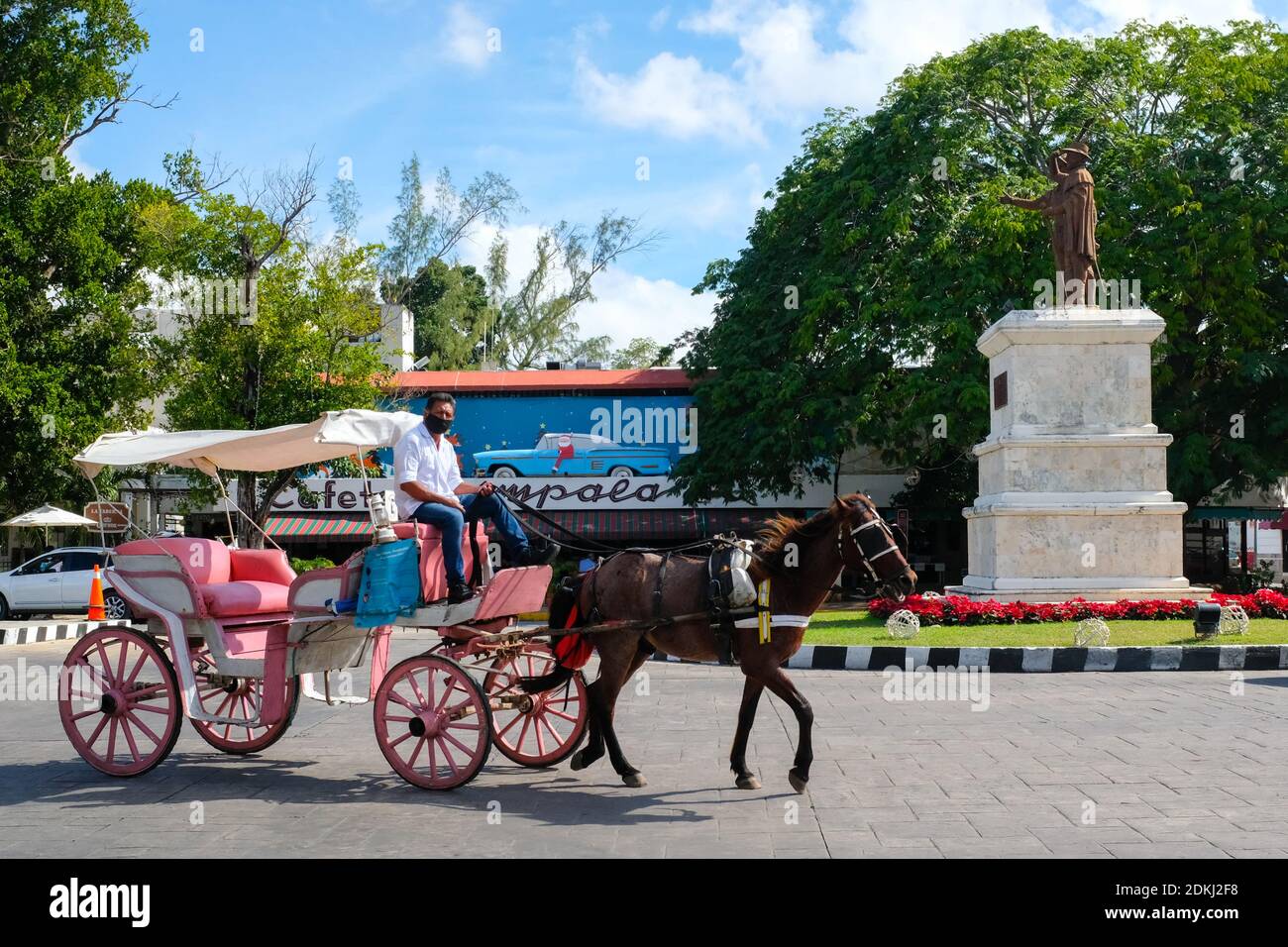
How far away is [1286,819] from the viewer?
254 inches

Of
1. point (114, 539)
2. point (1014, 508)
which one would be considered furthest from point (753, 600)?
point (114, 539)

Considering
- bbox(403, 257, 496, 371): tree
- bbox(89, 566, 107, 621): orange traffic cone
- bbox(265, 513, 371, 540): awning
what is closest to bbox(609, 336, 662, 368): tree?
bbox(403, 257, 496, 371): tree

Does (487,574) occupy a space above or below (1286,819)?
above

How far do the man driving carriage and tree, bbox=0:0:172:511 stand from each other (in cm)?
2201

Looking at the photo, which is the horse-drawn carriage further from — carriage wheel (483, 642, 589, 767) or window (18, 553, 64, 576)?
window (18, 553, 64, 576)

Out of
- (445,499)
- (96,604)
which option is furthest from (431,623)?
(96,604)

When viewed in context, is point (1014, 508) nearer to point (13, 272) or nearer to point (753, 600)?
point (753, 600)

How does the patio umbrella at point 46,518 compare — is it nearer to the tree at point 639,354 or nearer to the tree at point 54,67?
the tree at point 54,67

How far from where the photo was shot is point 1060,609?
1780 cm

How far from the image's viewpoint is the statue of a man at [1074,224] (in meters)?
20.5

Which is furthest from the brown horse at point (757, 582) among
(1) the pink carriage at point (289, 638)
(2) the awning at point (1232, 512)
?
(2) the awning at point (1232, 512)

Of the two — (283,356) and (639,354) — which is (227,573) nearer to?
(283,356)

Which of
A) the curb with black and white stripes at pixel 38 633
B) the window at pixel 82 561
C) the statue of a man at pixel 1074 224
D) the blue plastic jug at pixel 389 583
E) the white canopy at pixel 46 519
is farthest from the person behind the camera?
the white canopy at pixel 46 519

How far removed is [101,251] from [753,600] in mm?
25126
